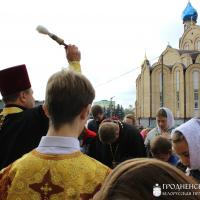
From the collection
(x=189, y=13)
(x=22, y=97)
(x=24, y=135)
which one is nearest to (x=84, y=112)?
(x=24, y=135)

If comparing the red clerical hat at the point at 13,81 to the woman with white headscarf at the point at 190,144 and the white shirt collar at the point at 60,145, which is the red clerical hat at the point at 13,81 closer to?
the white shirt collar at the point at 60,145

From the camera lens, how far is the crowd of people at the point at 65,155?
125cm

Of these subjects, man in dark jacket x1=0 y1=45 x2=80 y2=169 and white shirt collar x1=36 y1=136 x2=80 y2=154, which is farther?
man in dark jacket x1=0 y1=45 x2=80 y2=169

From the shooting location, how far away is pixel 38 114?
2.70 m

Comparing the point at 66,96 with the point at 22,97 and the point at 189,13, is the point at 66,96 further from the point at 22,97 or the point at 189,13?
the point at 189,13

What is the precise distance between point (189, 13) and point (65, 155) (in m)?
66.1

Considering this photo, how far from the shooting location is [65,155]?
2.08 meters

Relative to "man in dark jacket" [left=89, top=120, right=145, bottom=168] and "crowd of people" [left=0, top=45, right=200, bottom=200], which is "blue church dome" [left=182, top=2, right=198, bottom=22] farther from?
"crowd of people" [left=0, top=45, right=200, bottom=200]

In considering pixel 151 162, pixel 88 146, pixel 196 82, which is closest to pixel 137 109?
pixel 196 82

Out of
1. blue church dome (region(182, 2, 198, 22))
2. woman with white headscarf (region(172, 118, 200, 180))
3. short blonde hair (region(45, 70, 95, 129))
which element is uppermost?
blue church dome (region(182, 2, 198, 22))

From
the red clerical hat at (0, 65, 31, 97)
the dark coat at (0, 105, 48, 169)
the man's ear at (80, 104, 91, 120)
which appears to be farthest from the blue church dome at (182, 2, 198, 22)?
the man's ear at (80, 104, 91, 120)

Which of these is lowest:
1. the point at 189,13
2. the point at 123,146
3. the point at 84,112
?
the point at 123,146

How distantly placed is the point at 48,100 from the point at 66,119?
14 centimetres

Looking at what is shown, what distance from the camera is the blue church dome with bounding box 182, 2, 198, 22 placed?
64812 millimetres
